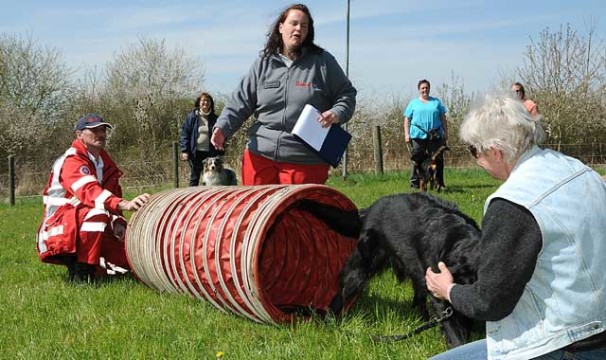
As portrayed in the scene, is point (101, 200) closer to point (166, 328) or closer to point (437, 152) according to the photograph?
point (166, 328)

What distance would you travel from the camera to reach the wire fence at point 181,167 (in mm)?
16281

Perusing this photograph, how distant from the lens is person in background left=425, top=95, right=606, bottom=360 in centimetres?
193

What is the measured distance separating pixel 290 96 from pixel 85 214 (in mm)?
1948

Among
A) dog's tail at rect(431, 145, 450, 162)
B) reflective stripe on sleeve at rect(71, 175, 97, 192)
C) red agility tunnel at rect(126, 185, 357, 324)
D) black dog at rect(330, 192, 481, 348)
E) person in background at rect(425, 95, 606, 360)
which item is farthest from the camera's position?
dog's tail at rect(431, 145, 450, 162)

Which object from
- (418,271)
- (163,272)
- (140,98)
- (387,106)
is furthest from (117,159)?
(418,271)

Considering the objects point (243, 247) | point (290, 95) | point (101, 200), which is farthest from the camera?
point (101, 200)

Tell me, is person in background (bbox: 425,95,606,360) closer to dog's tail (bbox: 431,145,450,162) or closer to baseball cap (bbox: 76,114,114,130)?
baseball cap (bbox: 76,114,114,130)

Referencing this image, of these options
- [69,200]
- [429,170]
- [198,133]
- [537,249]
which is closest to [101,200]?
[69,200]

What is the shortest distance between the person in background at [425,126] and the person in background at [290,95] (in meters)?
6.30

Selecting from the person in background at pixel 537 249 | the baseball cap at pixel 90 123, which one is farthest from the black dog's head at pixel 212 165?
the person in background at pixel 537 249

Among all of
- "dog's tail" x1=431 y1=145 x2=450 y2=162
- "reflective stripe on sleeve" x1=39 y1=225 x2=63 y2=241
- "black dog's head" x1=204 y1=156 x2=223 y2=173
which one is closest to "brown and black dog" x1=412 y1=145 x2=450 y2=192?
"dog's tail" x1=431 y1=145 x2=450 y2=162

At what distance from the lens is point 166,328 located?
3756mm

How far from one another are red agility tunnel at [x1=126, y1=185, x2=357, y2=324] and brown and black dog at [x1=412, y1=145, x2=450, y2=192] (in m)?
6.42

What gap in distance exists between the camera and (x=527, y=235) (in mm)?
1917
